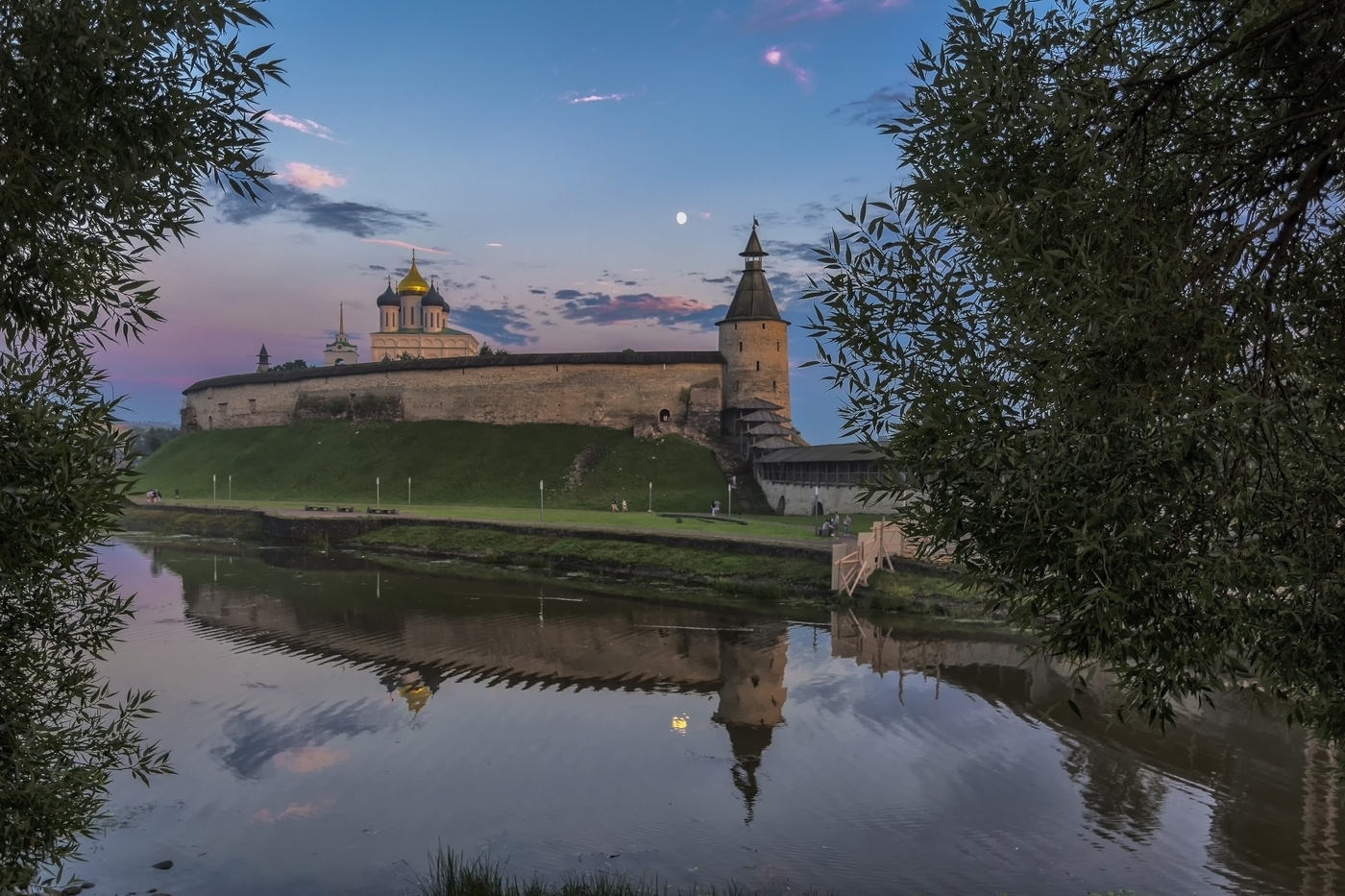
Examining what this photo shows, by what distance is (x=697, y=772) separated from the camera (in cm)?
1209

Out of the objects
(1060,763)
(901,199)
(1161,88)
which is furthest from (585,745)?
(1161,88)

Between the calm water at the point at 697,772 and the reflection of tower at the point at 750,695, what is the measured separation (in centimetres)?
6

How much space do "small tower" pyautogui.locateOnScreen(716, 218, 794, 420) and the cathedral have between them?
37.0m

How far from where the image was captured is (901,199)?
5.74 meters

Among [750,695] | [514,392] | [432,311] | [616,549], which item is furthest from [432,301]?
[750,695]

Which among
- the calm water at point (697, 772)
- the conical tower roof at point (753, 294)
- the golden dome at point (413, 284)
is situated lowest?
the calm water at point (697, 772)

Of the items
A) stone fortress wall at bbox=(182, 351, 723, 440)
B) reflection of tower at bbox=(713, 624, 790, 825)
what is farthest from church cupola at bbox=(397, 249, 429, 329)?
reflection of tower at bbox=(713, 624, 790, 825)

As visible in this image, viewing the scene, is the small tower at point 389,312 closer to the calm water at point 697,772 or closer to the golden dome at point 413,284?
the golden dome at point 413,284

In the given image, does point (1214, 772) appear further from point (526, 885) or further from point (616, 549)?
point (616, 549)

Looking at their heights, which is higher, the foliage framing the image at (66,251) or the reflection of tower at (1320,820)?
the foliage framing the image at (66,251)

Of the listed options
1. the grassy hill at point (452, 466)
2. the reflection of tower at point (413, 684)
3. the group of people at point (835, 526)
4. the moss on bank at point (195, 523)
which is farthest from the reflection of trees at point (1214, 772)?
the moss on bank at point (195, 523)

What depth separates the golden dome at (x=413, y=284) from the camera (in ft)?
274

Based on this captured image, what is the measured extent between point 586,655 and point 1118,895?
12.1m

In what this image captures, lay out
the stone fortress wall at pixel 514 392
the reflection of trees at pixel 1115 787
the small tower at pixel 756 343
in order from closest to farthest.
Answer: the reflection of trees at pixel 1115 787, the small tower at pixel 756 343, the stone fortress wall at pixel 514 392
